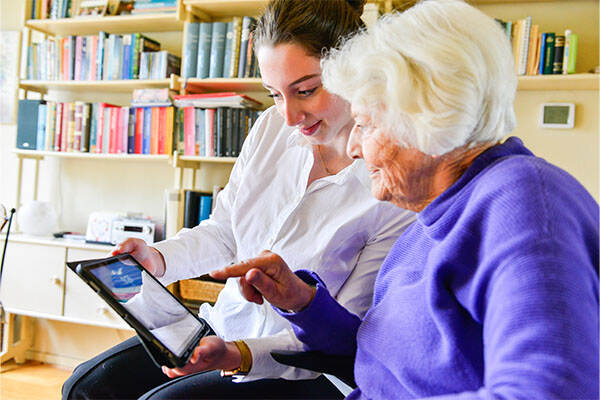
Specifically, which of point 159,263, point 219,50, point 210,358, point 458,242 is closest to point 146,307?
point 210,358

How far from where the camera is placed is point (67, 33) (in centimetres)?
293

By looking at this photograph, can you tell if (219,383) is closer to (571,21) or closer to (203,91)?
(203,91)

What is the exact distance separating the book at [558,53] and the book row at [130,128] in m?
1.32

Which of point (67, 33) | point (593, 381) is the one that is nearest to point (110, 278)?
point (593, 381)

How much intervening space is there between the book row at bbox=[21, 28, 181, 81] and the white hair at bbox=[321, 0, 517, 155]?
2.04m

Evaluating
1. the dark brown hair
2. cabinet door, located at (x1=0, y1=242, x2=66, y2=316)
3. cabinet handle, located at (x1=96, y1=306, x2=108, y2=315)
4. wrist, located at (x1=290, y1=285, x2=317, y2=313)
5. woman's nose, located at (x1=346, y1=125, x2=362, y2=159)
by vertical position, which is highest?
the dark brown hair

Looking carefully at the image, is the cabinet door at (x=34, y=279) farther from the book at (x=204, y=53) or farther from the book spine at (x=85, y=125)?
the book at (x=204, y=53)

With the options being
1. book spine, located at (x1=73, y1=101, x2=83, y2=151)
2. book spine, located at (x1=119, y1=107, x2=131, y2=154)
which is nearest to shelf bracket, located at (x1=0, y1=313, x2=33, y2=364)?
book spine, located at (x1=73, y1=101, x2=83, y2=151)

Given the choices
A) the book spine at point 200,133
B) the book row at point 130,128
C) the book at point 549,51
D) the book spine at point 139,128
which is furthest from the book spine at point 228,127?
the book at point 549,51

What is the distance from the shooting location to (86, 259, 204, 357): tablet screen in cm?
79

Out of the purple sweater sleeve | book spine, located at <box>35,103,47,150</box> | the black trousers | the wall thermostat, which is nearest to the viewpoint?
the purple sweater sleeve

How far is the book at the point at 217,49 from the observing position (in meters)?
2.42

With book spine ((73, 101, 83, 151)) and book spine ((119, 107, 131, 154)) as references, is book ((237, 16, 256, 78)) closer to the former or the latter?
book spine ((119, 107, 131, 154))

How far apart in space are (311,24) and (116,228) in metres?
1.78
